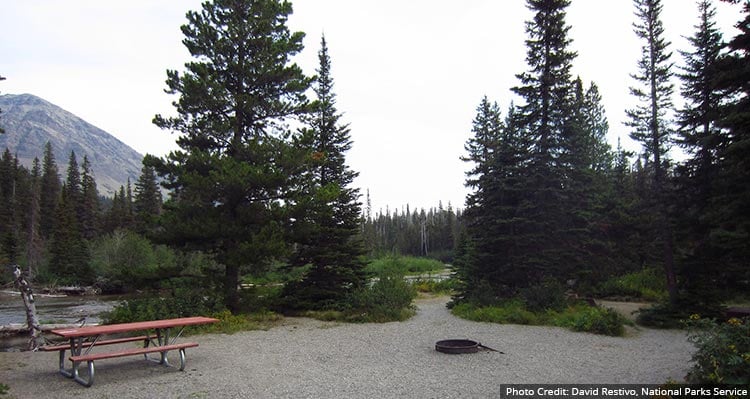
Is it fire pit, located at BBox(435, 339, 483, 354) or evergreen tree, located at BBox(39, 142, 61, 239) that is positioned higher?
evergreen tree, located at BBox(39, 142, 61, 239)

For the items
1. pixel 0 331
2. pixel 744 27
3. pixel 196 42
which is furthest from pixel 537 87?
pixel 0 331

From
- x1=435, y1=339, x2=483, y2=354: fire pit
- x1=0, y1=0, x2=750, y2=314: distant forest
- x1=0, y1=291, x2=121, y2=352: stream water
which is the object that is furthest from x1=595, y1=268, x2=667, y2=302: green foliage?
x1=0, y1=291, x2=121, y2=352: stream water

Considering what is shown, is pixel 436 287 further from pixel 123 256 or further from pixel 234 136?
pixel 123 256

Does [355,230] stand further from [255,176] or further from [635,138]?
[635,138]

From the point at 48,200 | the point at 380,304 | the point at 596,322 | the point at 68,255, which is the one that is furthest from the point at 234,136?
the point at 48,200

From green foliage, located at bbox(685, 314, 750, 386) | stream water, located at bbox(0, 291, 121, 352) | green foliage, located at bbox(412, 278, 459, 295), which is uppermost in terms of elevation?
green foliage, located at bbox(685, 314, 750, 386)

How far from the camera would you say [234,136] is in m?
15.7

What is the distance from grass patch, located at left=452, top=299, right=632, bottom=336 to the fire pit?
3.91 m

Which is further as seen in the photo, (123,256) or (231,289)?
(123,256)

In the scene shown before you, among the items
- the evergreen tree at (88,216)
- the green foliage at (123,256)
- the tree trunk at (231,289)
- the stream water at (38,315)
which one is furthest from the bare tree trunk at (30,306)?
the evergreen tree at (88,216)

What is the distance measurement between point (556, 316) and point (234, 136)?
37.7 ft

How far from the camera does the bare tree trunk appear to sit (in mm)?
9617

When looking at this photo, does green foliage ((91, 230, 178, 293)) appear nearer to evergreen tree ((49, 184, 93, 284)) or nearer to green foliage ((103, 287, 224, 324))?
evergreen tree ((49, 184, 93, 284))

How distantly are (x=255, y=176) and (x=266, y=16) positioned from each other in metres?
5.80
